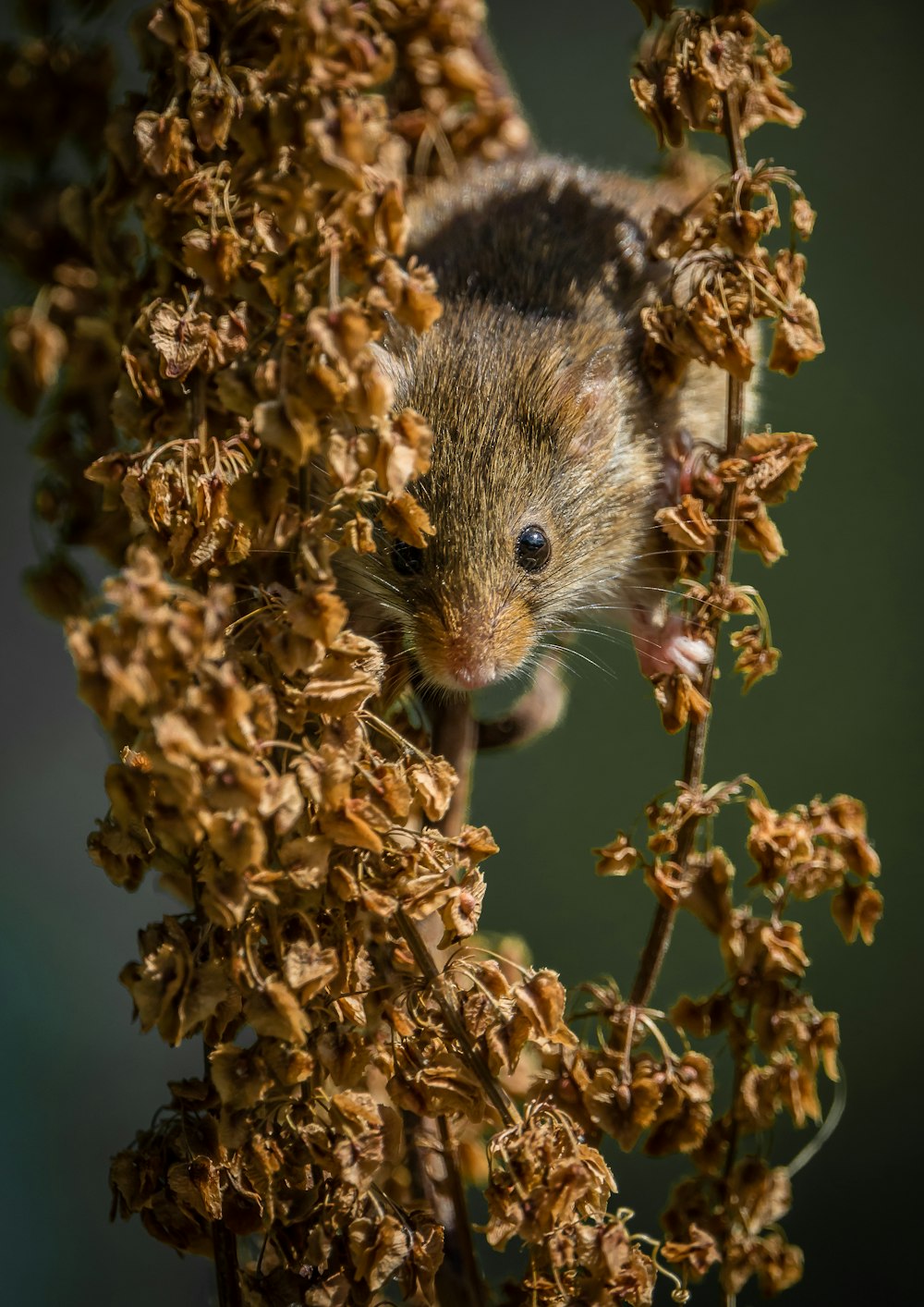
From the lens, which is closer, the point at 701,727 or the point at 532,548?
the point at 701,727

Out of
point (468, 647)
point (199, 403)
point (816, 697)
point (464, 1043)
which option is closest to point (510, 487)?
point (468, 647)

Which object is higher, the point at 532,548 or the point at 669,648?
the point at 532,548

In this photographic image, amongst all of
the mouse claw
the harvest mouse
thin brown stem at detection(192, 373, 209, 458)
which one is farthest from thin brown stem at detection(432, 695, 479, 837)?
thin brown stem at detection(192, 373, 209, 458)

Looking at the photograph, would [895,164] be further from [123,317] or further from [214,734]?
[214,734]

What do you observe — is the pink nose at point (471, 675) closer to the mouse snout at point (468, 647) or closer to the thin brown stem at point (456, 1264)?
the mouse snout at point (468, 647)

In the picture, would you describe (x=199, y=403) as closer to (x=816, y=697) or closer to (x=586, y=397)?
(x=586, y=397)

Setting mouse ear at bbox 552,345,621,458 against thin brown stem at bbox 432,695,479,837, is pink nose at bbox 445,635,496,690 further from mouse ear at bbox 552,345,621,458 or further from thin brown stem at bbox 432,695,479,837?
mouse ear at bbox 552,345,621,458

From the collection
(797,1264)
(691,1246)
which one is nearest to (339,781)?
(691,1246)
